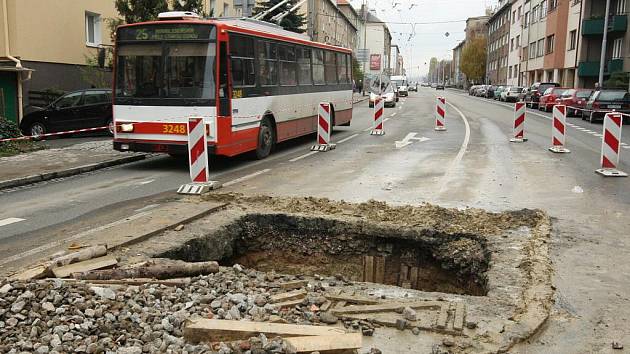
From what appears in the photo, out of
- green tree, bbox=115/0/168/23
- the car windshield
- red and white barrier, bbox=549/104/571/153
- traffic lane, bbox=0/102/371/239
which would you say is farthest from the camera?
the car windshield

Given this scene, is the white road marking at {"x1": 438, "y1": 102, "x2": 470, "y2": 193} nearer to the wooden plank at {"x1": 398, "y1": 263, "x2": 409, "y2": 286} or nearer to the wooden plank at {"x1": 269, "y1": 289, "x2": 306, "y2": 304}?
the wooden plank at {"x1": 398, "y1": 263, "x2": 409, "y2": 286}

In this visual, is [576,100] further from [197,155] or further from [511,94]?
[197,155]

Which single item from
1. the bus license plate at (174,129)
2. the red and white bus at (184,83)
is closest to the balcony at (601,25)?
the red and white bus at (184,83)

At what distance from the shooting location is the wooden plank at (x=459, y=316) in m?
4.23

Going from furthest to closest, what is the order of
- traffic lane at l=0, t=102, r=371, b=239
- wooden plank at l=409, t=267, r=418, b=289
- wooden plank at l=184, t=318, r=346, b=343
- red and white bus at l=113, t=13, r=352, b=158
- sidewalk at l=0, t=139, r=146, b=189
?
red and white bus at l=113, t=13, r=352, b=158
sidewalk at l=0, t=139, r=146, b=189
traffic lane at l=0, t=102, r=371, b=239
wooden plank at l=409, t=267, r=418, b=289
wooden plank at l=184, t=318, r=346, b=343

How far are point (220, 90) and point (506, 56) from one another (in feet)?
278

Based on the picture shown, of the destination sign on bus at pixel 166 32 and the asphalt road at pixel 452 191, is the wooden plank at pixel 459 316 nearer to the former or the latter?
the asphalt road at pixel 452 191

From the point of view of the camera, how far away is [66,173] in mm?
12023

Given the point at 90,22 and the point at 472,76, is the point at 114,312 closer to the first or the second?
the point at 90,22

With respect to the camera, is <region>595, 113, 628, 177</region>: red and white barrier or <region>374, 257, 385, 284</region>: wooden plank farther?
<region>595, 113, 628, 177</region>: red and white barrier

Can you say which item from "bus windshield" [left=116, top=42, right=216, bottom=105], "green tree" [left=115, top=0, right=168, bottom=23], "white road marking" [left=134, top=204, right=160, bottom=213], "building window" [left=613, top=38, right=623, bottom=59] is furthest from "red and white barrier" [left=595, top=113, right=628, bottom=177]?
"building window" [left=613, top=38, right=623, bottom=59]

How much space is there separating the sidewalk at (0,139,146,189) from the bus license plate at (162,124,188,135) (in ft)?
6.86

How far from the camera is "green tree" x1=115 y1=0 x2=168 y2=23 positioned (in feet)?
66.9

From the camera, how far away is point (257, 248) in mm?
7781
